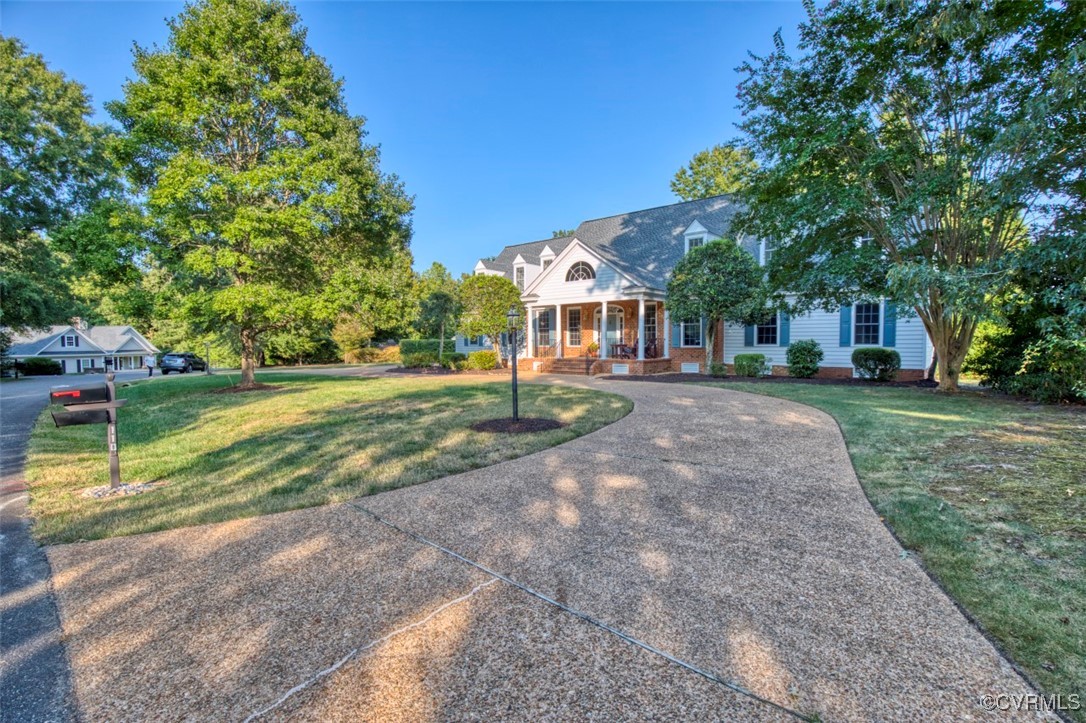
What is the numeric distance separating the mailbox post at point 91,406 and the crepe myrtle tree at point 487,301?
15.2 m

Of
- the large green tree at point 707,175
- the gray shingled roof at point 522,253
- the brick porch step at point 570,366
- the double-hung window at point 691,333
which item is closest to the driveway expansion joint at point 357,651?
the brick porch step at point 570,366

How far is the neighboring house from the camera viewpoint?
117 ft

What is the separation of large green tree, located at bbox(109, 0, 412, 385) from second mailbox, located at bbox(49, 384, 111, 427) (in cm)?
779

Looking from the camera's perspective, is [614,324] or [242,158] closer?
[242,158]

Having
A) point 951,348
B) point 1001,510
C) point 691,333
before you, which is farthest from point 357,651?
point 691,333

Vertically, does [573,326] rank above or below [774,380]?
above

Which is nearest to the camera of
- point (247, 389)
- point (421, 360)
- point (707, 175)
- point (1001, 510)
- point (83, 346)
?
point (1001, 510)

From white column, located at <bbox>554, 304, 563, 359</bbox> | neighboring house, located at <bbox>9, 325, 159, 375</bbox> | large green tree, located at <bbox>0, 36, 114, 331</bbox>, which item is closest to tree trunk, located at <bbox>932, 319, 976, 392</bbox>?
white column, located at <bbox>554, 304, 563, 359</bbox>

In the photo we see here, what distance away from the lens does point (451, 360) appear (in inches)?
879

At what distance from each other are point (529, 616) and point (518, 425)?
5100 millimetres

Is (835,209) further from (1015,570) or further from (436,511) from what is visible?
(436,511)

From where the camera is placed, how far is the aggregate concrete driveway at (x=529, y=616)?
192 cm

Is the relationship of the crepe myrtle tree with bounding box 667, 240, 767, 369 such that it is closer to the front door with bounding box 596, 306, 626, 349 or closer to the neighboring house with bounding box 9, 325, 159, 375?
the front door with bounding box 596, 306, 626, 349

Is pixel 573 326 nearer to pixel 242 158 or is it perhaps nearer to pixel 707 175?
pixel 242 158
